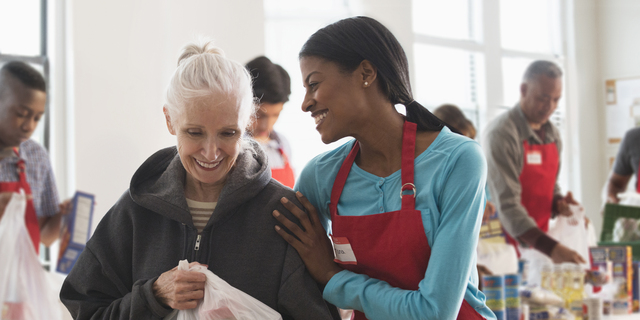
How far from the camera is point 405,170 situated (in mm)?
1420

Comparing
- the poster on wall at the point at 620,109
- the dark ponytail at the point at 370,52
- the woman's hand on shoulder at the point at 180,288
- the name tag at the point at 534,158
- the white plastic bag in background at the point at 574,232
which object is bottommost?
the white plastic bag in background at the point at 574,232

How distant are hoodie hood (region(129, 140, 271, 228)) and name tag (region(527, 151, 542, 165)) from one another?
8.15ft

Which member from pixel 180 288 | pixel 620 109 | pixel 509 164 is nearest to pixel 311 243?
pixel 180 288

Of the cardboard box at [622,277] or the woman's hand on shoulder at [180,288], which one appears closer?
the woman's hand on shoulder at [180,288]

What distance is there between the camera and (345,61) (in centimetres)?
146

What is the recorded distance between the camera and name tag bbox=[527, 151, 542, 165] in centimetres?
364

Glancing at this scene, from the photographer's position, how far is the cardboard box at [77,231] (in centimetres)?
271

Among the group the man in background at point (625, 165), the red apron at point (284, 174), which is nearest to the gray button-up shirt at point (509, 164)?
the man in background at point (625, 165)

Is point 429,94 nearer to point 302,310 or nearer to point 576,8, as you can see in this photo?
point 576,8

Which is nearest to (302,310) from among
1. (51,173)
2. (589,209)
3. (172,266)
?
(172,266)

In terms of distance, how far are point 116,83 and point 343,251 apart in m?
1.98

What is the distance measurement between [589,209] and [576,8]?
226 centimetres

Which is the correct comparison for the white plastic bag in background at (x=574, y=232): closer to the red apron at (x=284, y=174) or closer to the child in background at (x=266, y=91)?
the red apron at (x=284, y=174)

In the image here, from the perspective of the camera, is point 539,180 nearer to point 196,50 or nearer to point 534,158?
point 534,158
